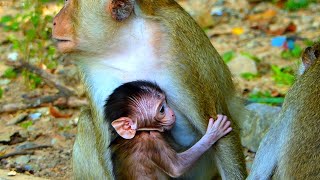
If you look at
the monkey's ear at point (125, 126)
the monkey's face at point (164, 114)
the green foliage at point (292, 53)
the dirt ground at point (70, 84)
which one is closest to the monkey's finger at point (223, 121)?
the monkey's face at point (164, 114)

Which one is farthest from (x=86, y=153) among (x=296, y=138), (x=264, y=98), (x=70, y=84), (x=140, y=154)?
(x=70, y=84)

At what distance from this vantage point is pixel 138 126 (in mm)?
5148

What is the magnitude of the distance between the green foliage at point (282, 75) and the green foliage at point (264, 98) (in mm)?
253

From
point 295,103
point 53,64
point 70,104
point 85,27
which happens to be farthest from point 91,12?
point 53,64

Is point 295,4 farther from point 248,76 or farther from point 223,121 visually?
point 223,121

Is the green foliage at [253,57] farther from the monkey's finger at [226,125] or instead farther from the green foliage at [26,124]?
the monkey's finger at [226,125]

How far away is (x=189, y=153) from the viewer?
5.13 meters

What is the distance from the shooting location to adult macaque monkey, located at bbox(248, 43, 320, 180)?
14.5ft

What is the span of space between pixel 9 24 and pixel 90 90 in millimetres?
4191

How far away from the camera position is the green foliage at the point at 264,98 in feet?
23.9

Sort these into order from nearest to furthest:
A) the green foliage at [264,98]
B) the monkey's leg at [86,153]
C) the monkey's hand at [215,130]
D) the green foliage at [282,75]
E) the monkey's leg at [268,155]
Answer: the monkey's leg at [268,155] → the monkey's hand at [215,130] → the monkey's leg at [86,153] → the green foliage at [264,98] → the green foliage at [282,75]

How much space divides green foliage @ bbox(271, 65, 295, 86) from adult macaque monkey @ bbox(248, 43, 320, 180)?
2876mm

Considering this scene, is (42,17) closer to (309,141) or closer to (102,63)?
(102,63)

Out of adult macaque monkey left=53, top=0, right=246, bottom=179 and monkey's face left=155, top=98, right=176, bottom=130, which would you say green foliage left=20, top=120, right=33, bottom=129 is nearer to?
adult macaque monkey left=53, top=0, right=246, bottom=179
